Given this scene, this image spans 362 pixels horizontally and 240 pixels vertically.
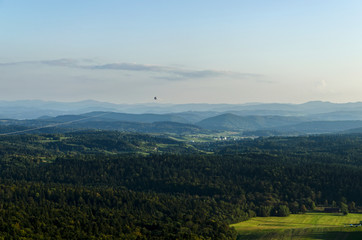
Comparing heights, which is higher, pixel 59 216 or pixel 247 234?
pixel 59 216

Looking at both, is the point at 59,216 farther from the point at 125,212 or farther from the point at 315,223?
the point at 315,223

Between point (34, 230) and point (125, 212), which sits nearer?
point (34, 230)

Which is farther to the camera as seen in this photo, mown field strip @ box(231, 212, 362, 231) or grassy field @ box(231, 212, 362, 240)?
mown field strip @ box(231, 212, 362, 231)

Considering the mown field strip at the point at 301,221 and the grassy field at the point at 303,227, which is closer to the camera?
the grassy field at the point at 303,227

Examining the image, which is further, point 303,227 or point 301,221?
point 301,221

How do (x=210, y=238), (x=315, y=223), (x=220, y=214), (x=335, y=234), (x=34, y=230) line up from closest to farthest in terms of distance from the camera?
(x=34, y=230) → (x=210, y=238) → (x=335, y=234) → (x=315, y=223) → (x=220, y=214)

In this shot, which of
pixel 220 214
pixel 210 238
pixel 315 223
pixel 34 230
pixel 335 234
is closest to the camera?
pixel 34 230

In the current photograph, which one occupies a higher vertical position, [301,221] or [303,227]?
[303,227]

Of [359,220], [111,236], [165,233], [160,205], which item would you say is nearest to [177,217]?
[160,205]
